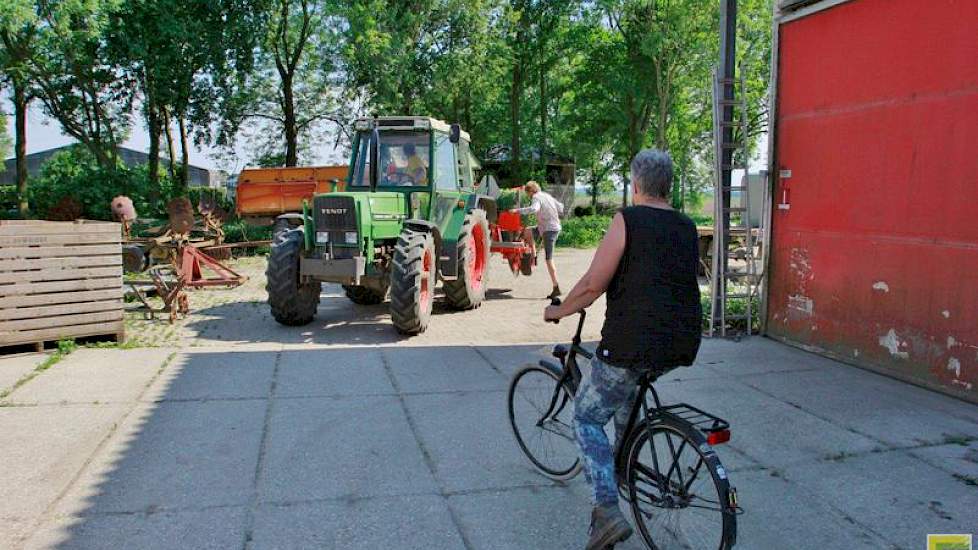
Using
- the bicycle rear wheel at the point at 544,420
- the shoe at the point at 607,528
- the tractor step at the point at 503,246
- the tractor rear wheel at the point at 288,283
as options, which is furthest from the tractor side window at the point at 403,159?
the shoe at the point at 607,528

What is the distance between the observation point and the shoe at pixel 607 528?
317 centimetres

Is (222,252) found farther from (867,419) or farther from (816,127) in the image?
(867,419)

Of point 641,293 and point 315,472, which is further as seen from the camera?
point 315,472

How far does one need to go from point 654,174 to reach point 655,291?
0.52 m

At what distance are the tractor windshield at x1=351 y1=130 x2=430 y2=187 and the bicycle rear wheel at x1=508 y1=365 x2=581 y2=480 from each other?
5639mm

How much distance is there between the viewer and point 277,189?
1758cm

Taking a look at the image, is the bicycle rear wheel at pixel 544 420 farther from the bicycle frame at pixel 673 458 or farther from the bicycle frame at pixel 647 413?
the bicycle frame at pixel 673 458

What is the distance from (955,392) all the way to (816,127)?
3.00m

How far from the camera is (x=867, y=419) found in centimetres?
547

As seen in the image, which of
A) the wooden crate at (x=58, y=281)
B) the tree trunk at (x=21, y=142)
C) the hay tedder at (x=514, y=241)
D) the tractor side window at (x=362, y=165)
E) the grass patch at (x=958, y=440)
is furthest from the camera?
the tree trunk at (x=21, y=142)

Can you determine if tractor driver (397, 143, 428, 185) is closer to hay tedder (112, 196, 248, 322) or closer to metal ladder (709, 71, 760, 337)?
hay tedder (112, 196, 248, 322)

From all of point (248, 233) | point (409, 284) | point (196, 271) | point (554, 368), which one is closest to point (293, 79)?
point (248, 233)

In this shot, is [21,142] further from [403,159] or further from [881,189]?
[881,189]

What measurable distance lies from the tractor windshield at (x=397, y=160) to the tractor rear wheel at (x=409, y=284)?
1.35 metres
